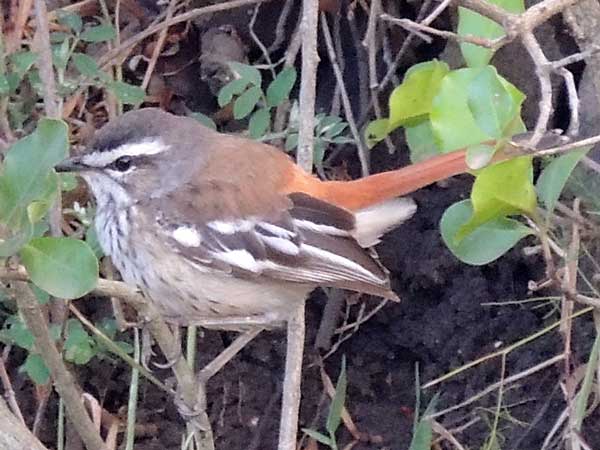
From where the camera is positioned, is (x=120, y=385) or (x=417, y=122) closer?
(x=417, y=122)

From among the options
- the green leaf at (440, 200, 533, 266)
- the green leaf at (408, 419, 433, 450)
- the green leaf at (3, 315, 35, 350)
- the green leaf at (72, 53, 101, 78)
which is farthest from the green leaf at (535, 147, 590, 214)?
the green leaf at (72, 53, 101, 78)

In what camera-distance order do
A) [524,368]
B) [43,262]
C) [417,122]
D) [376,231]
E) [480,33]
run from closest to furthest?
[43,262]
[480,33]
[417,122]
[376,231]
[524,368]

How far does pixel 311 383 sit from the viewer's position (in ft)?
14.9

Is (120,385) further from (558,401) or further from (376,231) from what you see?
(558,401)

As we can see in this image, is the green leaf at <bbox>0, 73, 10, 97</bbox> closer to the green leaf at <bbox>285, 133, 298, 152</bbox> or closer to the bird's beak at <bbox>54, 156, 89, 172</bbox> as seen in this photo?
the bird's beak at <bbox>54, 156, 89, 172</bbox>

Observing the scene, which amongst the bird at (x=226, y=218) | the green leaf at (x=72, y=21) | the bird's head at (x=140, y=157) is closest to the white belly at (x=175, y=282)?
the bird at (x=226, y=218)

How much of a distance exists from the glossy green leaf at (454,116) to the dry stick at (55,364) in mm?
1148

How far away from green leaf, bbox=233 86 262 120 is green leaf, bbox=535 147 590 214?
134 cm

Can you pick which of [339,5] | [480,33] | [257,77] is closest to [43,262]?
[480,33]

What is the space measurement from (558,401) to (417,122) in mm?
1227

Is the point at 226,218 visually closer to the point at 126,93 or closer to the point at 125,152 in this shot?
the point at 125,152

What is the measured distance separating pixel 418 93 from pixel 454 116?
0.29 meters

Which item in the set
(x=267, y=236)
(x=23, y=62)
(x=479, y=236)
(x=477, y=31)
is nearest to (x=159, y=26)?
(x=23, y=62)

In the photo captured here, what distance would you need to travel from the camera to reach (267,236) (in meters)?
3.69
